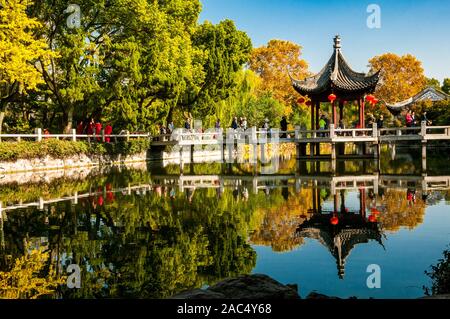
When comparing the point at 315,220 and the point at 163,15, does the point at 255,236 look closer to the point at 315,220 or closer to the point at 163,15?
the point at 315,220

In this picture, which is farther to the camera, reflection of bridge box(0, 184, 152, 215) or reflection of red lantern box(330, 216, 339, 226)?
reflection of bridge box(0, 184, 152, 215)

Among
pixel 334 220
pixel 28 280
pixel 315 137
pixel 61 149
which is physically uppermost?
pixel 315 137

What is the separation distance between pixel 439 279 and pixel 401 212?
15.9ft

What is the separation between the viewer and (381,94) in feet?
155

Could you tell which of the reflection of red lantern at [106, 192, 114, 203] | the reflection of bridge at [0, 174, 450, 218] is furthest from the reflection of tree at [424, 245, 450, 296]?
the reflection of red lantern at [106, 192, 114, 203]

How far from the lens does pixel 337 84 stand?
23.9m

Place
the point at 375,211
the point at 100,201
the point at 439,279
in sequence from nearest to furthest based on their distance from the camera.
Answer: the point at 439,279
the point at 375,211
the point at 100,201

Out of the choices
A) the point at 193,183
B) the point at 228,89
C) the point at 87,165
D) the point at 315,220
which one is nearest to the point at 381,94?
the point at 228,89

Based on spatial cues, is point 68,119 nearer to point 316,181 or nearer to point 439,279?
point 316,181

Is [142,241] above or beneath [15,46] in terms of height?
beneath

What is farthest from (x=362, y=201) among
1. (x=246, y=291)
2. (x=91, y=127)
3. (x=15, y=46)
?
(x=91, y=127)

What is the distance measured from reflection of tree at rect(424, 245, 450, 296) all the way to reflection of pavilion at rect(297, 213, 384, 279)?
1.06 metres

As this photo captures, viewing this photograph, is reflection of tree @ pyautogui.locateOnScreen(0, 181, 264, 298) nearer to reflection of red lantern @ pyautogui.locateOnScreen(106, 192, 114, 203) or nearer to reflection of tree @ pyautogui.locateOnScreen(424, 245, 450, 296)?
reflection of red lantern @ pyautogui.locateOnScreen(106, 192, 114, 203)

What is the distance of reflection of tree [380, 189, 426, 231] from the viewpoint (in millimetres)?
9195
